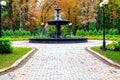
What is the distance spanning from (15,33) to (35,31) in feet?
39.9

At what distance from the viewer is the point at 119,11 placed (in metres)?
60.1

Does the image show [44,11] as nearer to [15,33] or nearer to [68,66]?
[15,33]

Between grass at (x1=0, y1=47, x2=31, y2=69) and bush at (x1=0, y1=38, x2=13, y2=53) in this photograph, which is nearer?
grass at (x1=0, y1=47, x2=31, y2=69)

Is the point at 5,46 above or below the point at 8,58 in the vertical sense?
above

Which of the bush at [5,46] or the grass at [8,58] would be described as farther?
the bush at [5,46]

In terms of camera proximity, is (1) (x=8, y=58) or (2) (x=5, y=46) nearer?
(1) (x=8, y=58)

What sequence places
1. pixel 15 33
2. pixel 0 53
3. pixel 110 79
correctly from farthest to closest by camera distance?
1. pixel 15 33
2. pixel 0 53
3. pixel 110 79

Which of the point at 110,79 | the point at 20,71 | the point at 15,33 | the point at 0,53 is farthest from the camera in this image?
the point at 15,33

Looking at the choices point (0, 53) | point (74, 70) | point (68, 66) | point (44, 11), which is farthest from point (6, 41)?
point (44, 11)

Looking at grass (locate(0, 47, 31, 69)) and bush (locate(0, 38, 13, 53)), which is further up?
bush (locate(0, 38, 13, 53))

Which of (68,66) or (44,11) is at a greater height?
(44,11)

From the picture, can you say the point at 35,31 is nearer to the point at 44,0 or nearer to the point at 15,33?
the point at 44,0

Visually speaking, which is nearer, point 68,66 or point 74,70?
point 74,70

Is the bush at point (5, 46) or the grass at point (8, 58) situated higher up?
the bush at point (5, 46)
